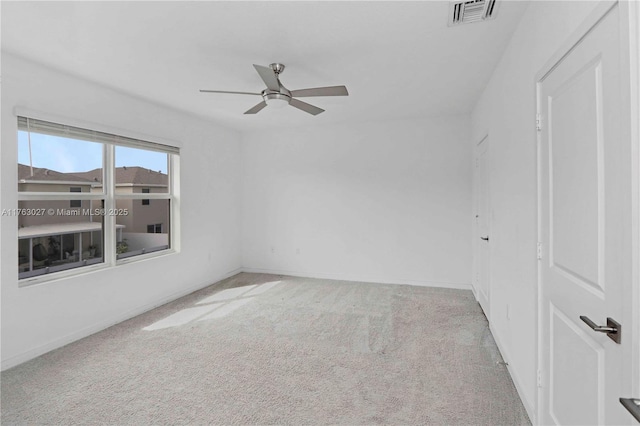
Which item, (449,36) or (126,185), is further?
(126,185)

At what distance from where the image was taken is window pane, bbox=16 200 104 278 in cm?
271

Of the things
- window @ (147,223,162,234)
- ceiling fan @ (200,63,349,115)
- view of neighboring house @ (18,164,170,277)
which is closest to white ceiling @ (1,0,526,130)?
ceiling fan @ (200,63,349,115)

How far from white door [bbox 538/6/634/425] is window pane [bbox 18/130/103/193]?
12.8 ft

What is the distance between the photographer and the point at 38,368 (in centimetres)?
250

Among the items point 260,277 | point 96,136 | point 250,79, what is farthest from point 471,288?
point 96,136

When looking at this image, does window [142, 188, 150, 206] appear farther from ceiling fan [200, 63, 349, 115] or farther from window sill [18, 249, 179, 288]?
ceiling fan [200, 63, 349, 115]

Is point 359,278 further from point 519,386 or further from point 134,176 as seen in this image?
point 134,176

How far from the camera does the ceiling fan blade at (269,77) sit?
222cm

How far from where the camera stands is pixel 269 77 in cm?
238

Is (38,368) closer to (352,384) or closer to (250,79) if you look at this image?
(352,384)

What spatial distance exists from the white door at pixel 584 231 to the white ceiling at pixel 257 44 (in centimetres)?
99

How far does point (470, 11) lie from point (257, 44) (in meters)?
1.53

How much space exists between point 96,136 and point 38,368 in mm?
2196

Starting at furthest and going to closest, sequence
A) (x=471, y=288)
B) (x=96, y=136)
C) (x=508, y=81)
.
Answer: (x=471, y=288) < (x=96, y=136) < (x=508, y=81)
